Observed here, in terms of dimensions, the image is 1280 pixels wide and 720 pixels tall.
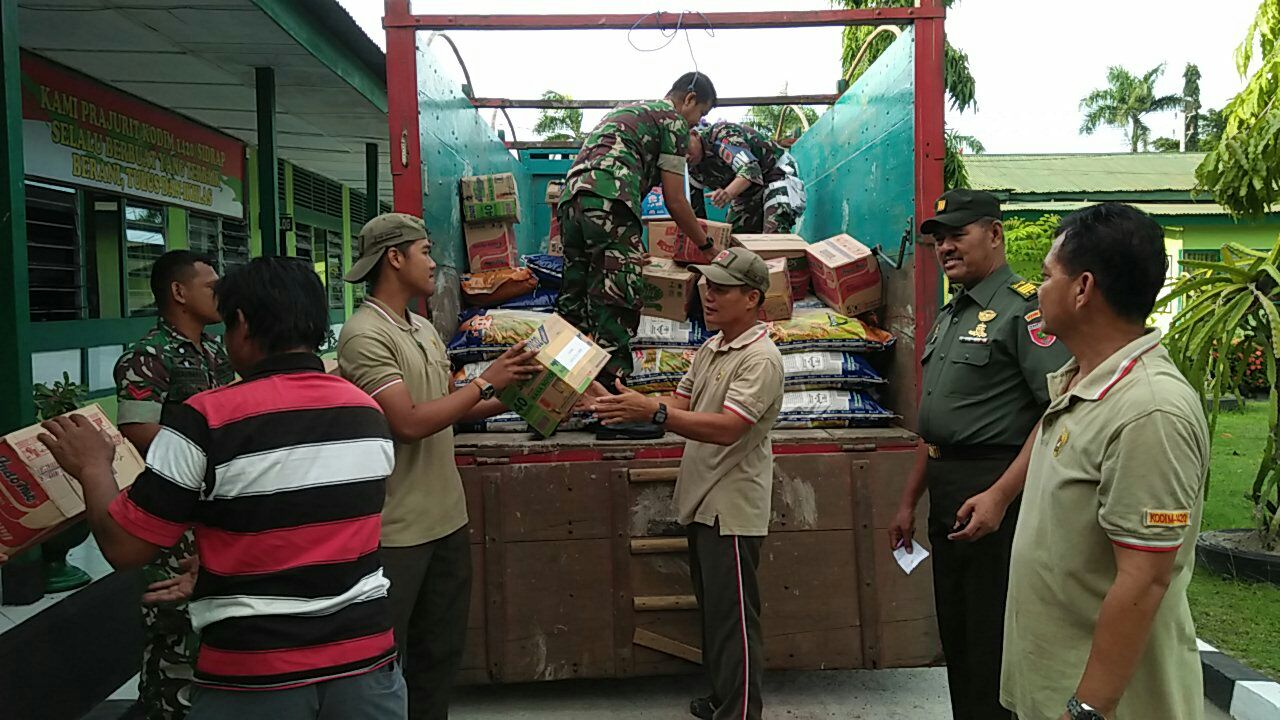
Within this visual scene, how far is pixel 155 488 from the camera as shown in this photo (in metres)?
1.48

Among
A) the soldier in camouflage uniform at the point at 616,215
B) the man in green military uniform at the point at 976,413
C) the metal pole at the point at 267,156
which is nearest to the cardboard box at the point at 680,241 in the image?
the soldier in camouflage uniform at the point at 616,215

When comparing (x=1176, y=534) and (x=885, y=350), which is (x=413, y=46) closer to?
(x=885, y=350)

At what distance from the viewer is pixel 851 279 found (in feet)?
12.9

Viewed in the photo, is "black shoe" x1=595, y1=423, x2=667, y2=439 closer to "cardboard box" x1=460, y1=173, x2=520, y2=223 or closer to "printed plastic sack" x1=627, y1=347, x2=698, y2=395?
"printed plastic sack" x1=627, y1=347, x2=698, y2=395

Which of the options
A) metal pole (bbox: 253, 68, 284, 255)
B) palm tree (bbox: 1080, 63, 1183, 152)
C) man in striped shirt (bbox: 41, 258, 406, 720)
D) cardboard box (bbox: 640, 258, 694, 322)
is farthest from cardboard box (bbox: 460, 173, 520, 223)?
palm tree (bbox: 1080, 63, 1183, 152)

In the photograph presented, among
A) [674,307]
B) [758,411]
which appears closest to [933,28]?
[674,307]

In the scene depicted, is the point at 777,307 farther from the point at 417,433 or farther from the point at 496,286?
the point at 417,433

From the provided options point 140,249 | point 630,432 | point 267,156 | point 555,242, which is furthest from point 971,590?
point 140,249

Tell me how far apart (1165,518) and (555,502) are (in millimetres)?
2263

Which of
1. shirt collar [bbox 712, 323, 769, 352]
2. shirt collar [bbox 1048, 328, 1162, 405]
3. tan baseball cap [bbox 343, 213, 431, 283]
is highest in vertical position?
tan baseball cap [bbox 343, 213, 431, 283]

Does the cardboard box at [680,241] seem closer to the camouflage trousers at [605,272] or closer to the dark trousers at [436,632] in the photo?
the camouflage trousers at [605,272]

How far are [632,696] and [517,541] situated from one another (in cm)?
91

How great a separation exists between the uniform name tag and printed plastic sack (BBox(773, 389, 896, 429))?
2116 mm

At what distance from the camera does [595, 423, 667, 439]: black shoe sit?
3379mm
